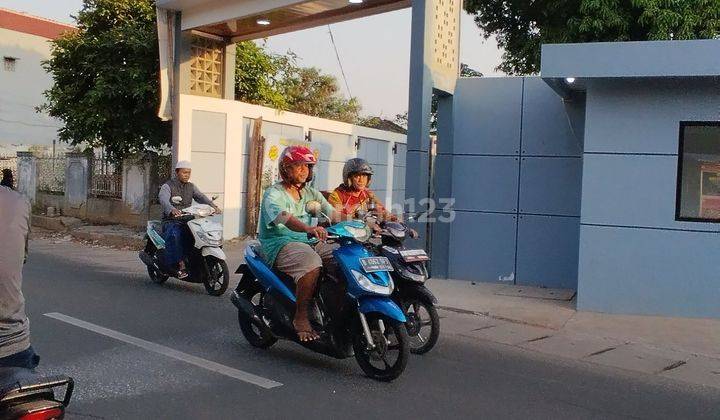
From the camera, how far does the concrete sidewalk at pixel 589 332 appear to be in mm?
6633

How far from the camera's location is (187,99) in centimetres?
1398

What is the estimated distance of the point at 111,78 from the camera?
15555 mm

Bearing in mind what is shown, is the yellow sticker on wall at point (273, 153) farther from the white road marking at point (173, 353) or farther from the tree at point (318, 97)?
the tree at point (318, 97)

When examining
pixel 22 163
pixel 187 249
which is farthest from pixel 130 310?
pixel 22 163

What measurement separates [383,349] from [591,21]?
1224 centimetres

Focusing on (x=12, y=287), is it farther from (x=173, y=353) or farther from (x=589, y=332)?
(x=589, y=332)

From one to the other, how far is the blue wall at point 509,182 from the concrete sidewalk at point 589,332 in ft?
3.13

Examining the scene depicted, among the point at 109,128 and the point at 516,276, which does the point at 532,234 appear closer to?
the point at 516,276

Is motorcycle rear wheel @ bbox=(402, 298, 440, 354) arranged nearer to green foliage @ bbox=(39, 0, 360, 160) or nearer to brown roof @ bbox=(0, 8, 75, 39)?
green foliage @ bbox=(39, 0, 360, 160)

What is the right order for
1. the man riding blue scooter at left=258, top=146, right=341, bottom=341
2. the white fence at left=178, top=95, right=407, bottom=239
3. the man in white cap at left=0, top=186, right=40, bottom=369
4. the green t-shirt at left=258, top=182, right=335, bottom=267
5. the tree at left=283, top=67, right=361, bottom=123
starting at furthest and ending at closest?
the tree at left=283, top=67, right=361, bottom=123 < the white fence at left=178, top=95, right=407, bottom=239 < the green t-shirt at left=258, top=182, right=335, bottom=267 < the man riding blue scooter at left=258, top=146, right=341, bottom=341 < the man in white cap at left=0, top=186, right=40, bottom=369

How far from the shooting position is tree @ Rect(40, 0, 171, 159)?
50.8ft

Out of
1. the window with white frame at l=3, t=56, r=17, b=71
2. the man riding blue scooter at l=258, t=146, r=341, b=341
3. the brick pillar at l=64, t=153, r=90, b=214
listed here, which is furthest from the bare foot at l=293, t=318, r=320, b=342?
the window with white frame at l=3, t=56, r=17, b=71

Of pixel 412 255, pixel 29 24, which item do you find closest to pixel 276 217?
pixel 412 255

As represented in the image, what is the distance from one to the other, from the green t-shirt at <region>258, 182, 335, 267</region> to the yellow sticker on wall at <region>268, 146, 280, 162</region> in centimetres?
963
